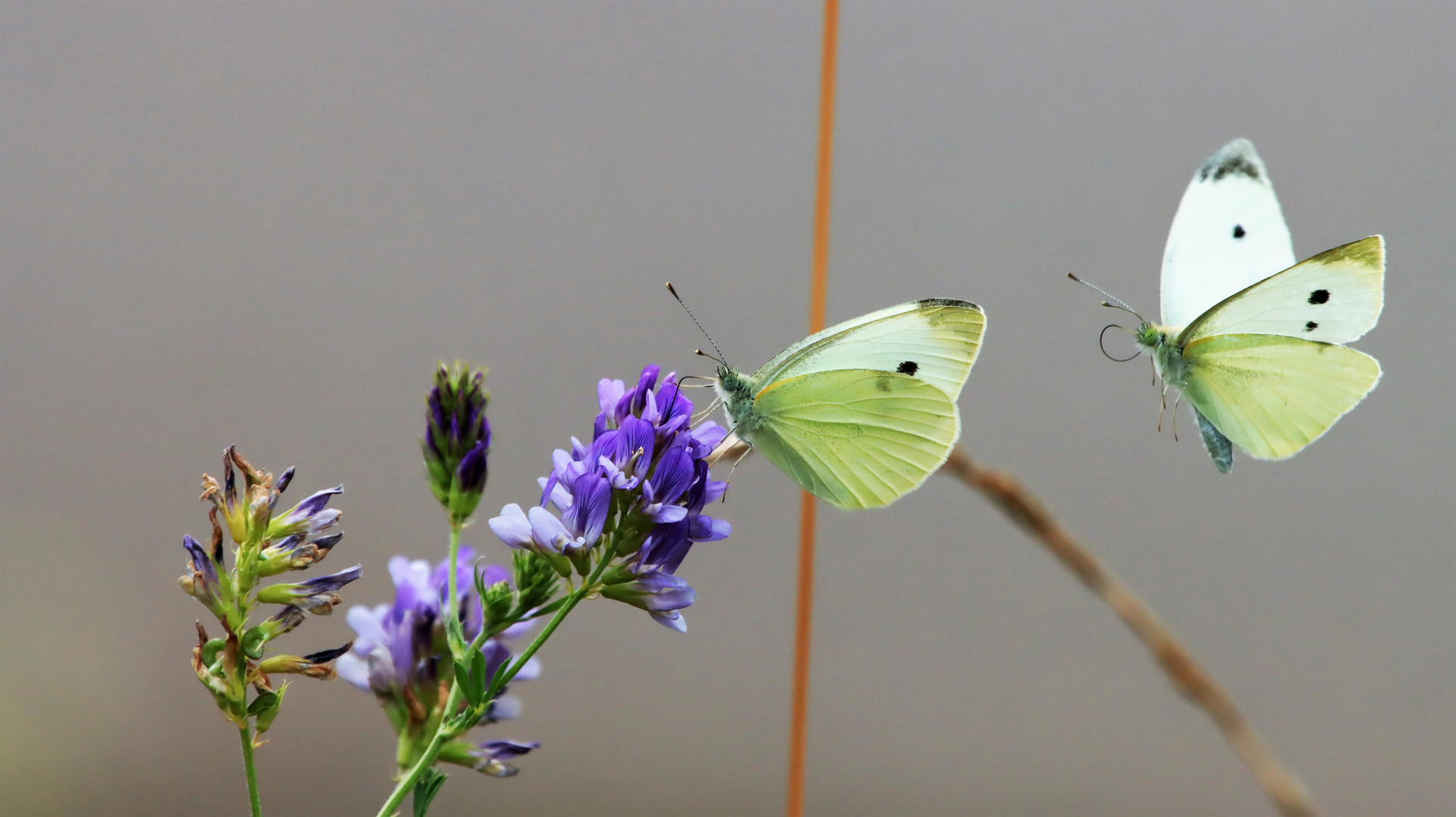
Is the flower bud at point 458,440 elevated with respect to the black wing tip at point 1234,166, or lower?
lower

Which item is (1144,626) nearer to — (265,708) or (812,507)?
(812,507)

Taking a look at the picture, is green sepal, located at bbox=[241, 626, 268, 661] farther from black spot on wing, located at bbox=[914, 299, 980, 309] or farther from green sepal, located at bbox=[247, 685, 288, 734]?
black spot on wing, located at bbox=[914, 299, 980, 309]

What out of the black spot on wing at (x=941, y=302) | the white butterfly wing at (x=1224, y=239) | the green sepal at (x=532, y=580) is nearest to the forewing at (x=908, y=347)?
the black spot on wing at (x=941, y=302)

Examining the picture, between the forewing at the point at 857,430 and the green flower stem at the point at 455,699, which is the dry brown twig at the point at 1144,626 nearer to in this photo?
the forewing at the point at 857,430

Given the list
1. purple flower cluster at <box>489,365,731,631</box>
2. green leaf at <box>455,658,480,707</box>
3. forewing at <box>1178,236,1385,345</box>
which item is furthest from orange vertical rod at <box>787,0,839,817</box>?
forewing at <box>1178,236,1385,345</box>

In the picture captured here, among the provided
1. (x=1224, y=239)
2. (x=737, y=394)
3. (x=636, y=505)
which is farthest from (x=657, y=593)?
(x=1224, y=239)

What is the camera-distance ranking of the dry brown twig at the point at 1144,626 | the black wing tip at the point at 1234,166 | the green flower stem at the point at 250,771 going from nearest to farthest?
1. the green flower stem at the point at 250,771
2. the dry brown twig at the point at 1144,626
3. the black wing tip at the point at 1234,166

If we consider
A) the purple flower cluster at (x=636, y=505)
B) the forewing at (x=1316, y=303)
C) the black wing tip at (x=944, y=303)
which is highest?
the black wing tip at (x=944, y=303)

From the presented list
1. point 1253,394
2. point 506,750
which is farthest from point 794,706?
point 1253,394
